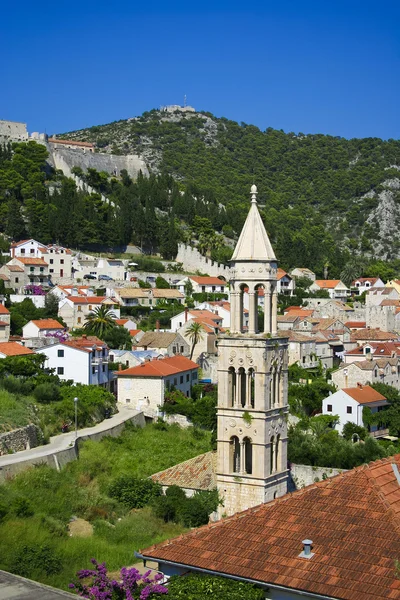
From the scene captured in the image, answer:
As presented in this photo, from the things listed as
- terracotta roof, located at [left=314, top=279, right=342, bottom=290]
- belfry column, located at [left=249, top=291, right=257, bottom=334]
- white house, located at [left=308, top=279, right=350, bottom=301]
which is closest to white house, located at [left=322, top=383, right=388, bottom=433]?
belfry column, located at [left=249, top=291, right=257, bottom=334]

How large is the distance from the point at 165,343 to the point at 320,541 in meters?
42.8

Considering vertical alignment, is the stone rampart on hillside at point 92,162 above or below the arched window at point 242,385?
above

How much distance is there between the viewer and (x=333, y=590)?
15.0m

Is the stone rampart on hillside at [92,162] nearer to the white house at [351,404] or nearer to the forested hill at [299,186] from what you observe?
the forested hill at [299,186]

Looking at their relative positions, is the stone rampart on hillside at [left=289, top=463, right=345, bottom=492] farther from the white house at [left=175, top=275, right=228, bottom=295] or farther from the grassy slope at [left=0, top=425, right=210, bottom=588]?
the white house at [left=175, top=275, right=228, bottom=295]

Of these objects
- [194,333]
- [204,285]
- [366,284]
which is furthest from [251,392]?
[366,284]

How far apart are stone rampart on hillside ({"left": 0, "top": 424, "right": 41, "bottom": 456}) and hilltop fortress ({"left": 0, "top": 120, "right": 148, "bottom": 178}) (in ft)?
283

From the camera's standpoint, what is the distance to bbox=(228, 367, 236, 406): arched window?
1180 inches

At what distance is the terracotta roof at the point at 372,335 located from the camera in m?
69.2

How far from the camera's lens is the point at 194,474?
115ft

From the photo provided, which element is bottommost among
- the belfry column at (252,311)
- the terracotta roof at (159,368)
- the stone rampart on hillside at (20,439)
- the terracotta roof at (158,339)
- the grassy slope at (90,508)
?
the grassy slope at (90,508)

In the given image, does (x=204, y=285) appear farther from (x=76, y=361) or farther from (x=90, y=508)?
(x=90, y=508)

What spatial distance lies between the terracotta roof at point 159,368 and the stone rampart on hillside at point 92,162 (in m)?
72.6

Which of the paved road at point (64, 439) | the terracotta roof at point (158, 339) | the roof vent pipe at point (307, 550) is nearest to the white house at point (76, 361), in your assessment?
the paved road at point (64, 439)
